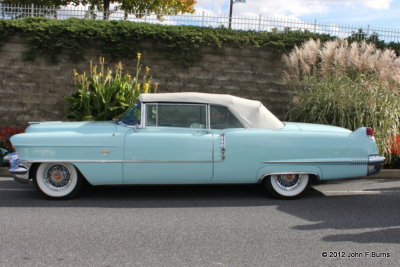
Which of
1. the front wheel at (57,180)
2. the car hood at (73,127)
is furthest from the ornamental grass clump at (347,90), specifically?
the front wheel at (57,180)

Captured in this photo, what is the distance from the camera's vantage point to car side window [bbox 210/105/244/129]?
6.21 m

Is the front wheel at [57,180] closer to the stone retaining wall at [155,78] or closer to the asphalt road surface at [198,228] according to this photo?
the asphalt road surface at [198,228]

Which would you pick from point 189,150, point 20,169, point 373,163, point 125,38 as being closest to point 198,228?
point 189,150

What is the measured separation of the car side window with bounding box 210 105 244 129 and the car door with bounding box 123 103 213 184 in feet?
0.59

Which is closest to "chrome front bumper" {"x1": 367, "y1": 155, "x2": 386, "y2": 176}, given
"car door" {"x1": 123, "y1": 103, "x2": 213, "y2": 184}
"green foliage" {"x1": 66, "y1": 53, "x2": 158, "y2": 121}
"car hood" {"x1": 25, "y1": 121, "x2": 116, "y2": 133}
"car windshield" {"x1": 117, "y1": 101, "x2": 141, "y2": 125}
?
"car door" {"x1": 123, "y1": 103, "x2": 213, "y2": 184}

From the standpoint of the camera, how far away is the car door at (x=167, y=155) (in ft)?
19.5

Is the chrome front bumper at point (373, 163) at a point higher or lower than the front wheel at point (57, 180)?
higher

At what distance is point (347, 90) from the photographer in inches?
348

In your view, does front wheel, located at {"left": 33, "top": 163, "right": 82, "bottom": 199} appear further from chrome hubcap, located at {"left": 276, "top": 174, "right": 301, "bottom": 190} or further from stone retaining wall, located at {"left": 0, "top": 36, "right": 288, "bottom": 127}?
stone retaining wall, located at {"left": 0, "top": 36, "right": 288, "bottom": 127}

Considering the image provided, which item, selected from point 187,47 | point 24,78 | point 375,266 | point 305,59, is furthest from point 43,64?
point 375,266

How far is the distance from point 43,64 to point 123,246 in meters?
8.28

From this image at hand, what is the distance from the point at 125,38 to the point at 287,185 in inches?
262

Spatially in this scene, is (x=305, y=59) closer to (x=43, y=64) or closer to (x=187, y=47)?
(x=187, y=47)

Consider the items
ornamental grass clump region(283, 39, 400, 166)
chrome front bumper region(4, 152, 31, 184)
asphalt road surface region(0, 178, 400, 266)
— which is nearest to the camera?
asphalt road surface region(0, 178, 400, 266)
